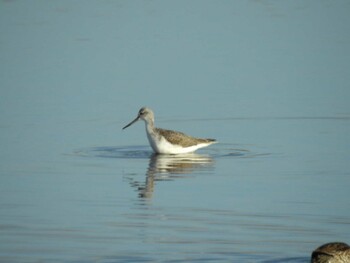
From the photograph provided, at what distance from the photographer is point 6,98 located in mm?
18453

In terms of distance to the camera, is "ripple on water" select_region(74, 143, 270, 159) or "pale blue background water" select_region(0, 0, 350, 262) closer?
"pale blue background water" select_region(0, 0, 350, 262)

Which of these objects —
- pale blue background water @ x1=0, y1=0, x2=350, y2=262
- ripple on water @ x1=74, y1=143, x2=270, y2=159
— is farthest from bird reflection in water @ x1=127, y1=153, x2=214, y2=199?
ripple on water @ x1=74, y1=143, x2=270, y2=159

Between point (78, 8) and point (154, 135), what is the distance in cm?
1336

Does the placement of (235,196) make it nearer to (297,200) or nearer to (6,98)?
(297,200)

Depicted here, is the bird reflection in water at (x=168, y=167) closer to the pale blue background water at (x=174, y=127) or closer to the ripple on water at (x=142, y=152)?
the pale blue background water at (x=174, y=127)

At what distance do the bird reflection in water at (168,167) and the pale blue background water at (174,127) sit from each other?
3 centimetres

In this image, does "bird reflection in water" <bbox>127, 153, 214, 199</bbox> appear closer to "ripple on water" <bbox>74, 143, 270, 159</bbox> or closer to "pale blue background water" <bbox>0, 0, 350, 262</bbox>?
"pale blue background water" <bbox>0, 0, 350, 262</bbox>

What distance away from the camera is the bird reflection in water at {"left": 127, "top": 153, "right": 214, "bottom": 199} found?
12711mm

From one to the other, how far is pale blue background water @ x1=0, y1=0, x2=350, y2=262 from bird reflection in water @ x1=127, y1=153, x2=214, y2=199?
0.11ft

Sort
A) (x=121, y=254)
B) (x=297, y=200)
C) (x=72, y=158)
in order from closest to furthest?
(x=121, y=254), (x=297, y=200), (x=72, y=158)

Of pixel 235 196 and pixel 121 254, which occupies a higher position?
pixel 235 196

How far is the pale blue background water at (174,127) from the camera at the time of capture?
10.4 meters

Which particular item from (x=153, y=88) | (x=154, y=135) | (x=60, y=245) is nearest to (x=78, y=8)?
(x=153, y=88)

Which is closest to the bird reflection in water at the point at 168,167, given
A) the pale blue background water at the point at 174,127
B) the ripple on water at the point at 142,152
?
the pale blue background water at the point at 174,127
